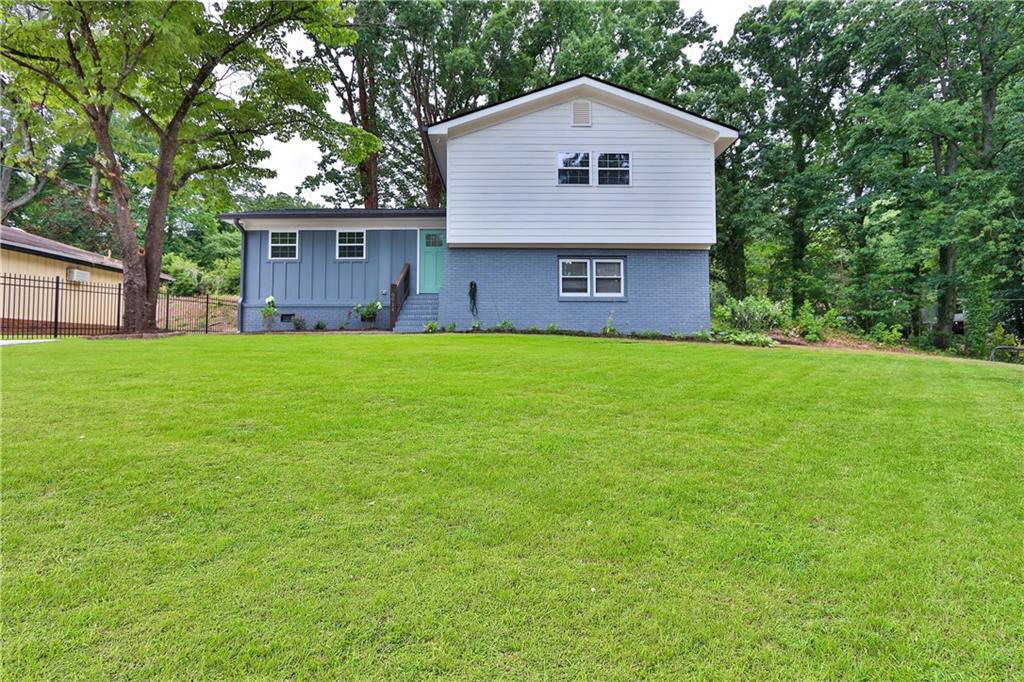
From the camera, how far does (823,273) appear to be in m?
20.6

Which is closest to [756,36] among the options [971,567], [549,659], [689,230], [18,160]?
[689,230]

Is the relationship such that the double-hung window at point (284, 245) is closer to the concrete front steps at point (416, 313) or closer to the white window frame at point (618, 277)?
the concrete front steps at point (416, 313)

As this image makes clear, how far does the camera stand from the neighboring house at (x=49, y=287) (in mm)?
15445

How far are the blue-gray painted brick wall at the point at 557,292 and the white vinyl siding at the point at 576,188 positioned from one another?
507 millimetres

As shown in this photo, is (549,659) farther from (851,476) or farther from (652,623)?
(851,476)

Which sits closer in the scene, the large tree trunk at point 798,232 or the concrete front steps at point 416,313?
the concrete front steps at point 416,313

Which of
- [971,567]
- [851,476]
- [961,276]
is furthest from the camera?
[961,276]

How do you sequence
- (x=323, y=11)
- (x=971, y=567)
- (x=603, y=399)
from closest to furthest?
(x=971, y=567) < (x=603, y=399) < (x=323, y=11)

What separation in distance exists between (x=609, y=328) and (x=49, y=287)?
18698 mm

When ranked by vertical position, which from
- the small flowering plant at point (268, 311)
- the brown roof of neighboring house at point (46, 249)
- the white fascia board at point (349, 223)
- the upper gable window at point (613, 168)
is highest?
the upper gable window at point (613, 168)

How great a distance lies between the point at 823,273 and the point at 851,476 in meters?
20.7

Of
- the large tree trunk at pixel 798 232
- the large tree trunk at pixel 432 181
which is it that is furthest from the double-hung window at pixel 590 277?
the large tree trunk at pixel 432 181

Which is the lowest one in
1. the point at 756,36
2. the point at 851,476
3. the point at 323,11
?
the point at 851,476

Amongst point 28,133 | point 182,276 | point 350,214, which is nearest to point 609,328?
point 350,214
